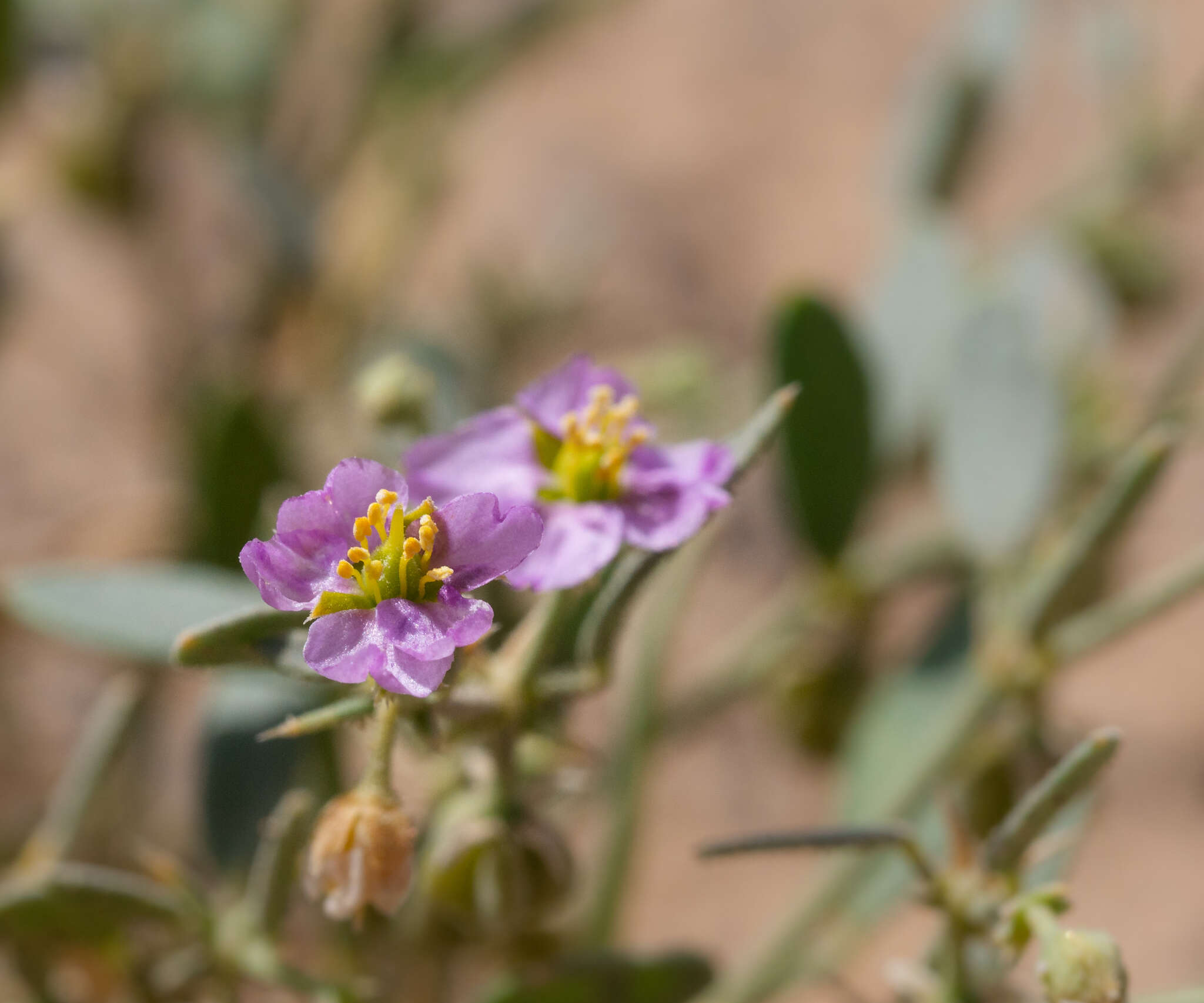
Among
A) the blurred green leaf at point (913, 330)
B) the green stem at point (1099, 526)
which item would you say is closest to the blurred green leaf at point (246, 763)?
the green stem at point (1099, 526)

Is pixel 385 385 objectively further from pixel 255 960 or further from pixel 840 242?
pixel 840 242

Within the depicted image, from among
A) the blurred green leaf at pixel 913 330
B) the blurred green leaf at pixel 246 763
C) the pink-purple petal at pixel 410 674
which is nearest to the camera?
the pink-purple petal at pixel 410 674

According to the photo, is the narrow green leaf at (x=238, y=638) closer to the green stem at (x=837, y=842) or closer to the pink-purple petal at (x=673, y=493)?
Answer: the pink-purple petal at (x=673, y=493)

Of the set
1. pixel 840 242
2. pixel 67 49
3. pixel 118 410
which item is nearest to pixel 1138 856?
pixel 840 242

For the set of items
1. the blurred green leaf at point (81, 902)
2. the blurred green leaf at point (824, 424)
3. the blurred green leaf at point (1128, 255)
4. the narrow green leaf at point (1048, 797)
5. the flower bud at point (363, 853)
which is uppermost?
the blurred green leaf at point (1128, 255)

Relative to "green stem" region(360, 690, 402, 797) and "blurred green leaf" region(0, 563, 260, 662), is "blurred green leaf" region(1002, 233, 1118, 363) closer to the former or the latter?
"blurred green leaf" region(0, 563, 260, 662)

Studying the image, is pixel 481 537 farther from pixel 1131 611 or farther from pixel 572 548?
pixel 1131 611

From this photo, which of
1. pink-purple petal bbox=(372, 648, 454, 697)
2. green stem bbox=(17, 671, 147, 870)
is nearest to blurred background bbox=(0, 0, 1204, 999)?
green stem bbox=(17, 671, 147, 870)
